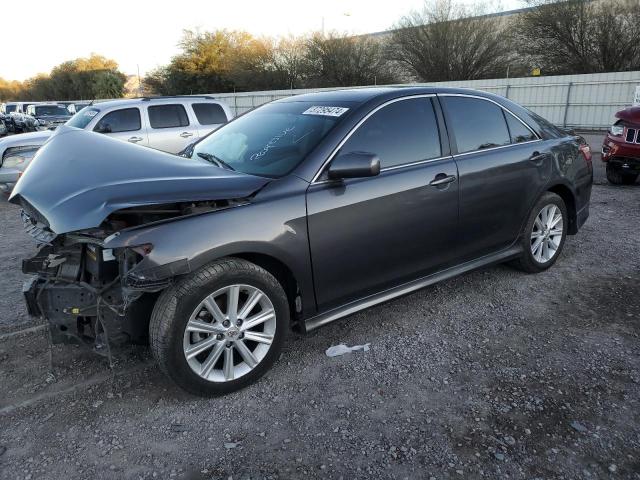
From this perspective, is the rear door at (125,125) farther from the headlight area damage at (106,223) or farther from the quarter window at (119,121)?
the headlight area damage at (106,223)

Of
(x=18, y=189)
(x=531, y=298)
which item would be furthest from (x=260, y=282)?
(x=531, y=298)

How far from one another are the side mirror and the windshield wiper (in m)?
0.74

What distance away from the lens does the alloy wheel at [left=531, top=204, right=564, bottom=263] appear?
4.57 meters

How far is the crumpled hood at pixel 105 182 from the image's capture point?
257 cm

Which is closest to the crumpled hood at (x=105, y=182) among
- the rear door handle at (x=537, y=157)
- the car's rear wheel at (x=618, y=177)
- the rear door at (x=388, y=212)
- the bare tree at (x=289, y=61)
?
the rear door at (x=388, y=212)

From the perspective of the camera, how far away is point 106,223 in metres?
2.77

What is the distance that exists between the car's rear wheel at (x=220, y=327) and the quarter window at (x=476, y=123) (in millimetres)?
2007

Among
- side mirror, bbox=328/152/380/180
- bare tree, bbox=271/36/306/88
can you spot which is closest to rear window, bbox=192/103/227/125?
side mirror, bbox=328/152/380/180

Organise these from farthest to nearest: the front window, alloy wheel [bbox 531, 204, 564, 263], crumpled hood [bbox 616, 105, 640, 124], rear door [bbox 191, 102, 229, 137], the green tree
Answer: the green tree → the front window → rear door [bbox 191, 102, 229, 137] → crumpled hood [bbox 616, 105, 640, 124] → alloy wheel [bbox 531, 204, 564, 263]

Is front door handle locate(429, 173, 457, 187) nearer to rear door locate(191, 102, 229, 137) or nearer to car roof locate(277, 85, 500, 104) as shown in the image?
car roof locate(277, 85, 500, 104)

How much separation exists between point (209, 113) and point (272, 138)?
7221 millimetres

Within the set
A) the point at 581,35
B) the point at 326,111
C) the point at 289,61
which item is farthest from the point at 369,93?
the point at 289,61

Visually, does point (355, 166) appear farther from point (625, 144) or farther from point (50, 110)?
point (50, 110)

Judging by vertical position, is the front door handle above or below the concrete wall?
above
